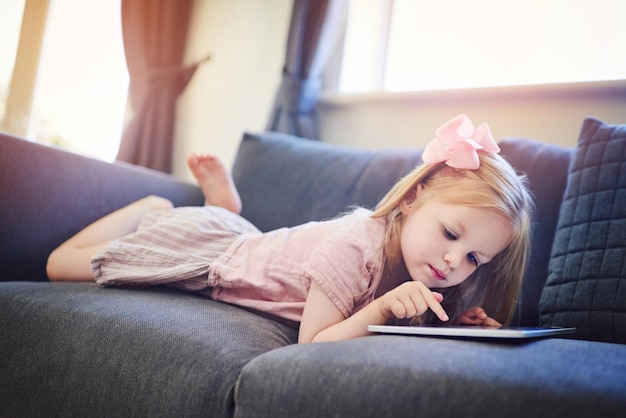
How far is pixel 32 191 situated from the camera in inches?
53.4

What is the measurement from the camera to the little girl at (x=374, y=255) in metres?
1.02

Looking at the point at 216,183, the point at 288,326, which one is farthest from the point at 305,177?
the point at 288,326

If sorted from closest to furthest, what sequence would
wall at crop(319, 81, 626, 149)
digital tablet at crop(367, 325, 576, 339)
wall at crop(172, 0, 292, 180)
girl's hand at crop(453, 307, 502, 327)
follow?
digital tablet at crop(367, 325, 576, 339), girl's hand at crop(453, 307, 502, 327), wall at crop(319, 81, 626, 149), wall at crop(172, 0, 292, 180)

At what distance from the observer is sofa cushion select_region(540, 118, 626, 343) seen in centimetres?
102

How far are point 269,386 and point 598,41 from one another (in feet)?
5.41

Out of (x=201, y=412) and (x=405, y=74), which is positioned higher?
(x=405, y=74)

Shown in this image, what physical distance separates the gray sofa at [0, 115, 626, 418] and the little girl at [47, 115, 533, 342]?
0.07 m

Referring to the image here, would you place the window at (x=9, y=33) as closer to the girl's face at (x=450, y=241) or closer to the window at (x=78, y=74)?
the window at (x=78, y=74)

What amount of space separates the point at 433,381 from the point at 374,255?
1.53ft

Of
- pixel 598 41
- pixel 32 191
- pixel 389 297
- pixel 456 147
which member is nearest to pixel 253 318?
pixel 389 297

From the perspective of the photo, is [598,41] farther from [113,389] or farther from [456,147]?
[113,389]

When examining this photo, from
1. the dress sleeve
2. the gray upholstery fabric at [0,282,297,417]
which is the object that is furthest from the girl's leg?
the dress sleeve

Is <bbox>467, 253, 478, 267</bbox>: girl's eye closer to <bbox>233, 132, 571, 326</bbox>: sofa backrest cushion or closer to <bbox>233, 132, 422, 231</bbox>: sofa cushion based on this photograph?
<bbox>233, 132, 571, 326</bbox>: sofa backrest cushion

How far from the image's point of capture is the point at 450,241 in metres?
1.05
